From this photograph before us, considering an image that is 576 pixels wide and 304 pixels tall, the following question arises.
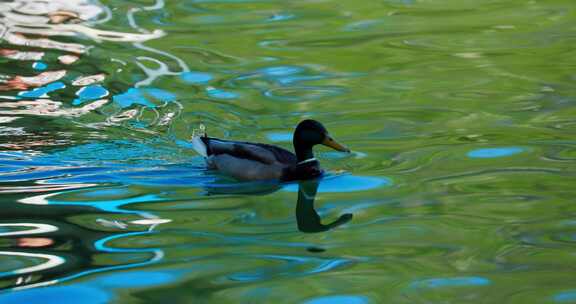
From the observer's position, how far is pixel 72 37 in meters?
15.2

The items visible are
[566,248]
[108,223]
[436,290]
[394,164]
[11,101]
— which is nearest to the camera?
[436,290]

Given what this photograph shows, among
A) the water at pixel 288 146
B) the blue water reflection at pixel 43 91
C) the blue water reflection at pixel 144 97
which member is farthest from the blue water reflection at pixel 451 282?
the blue water reflection at pixel 43 91

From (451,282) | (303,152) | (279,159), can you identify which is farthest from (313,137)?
(451,282)

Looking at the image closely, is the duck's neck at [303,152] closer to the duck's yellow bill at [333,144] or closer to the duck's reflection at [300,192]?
the duck's yellow bill at [333,144]

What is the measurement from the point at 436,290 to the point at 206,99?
6.19m

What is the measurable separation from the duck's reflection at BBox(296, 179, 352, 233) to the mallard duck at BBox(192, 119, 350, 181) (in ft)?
1.34

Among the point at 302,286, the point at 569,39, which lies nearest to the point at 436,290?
the point at 302,286

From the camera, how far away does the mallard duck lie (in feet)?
32.9

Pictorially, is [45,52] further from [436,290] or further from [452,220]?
[436,290]

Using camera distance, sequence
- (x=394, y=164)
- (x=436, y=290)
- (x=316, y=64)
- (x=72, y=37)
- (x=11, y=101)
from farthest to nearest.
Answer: (x=72, y=37)
(x=316, y=64)
(x=11, y=101)
(x=394, y=164)
(x=436, y=290)

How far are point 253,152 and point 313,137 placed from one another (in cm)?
53

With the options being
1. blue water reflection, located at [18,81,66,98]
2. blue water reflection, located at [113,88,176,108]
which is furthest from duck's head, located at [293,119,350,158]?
blue water reflection, located at [18,81,66,98]

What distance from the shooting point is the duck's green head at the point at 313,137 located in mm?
10039

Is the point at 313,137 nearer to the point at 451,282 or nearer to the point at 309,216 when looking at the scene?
the point at 309,216
